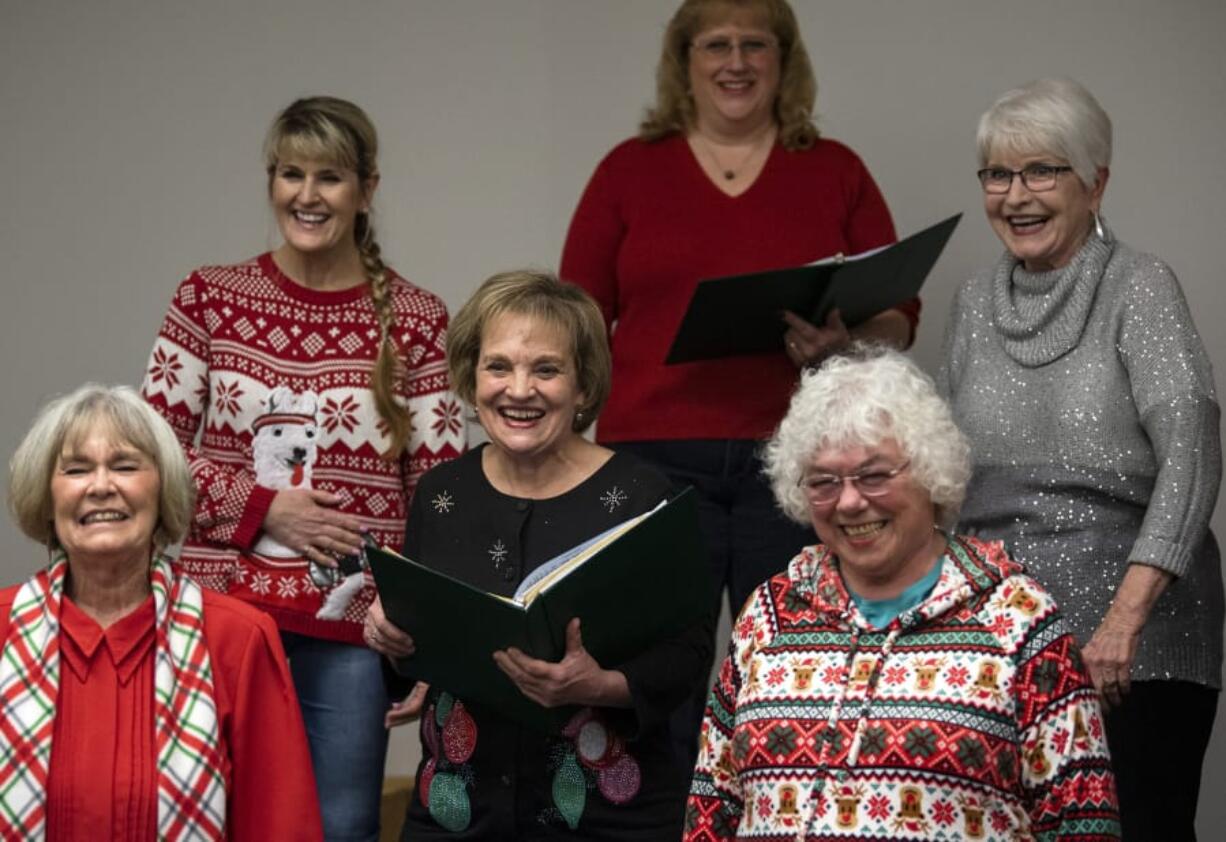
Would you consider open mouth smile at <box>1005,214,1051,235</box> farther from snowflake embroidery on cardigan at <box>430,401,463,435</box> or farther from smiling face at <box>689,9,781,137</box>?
snowflake embroidery on cardigan at <box>430,401,463,435</box>

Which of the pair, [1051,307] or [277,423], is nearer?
[1051,307]

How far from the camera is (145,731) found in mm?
2789

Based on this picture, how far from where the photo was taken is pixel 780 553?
3.75m

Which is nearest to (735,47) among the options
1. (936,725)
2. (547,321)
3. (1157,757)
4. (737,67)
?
(737,67)

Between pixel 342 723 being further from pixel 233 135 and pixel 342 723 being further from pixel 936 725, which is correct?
pixel 233 135

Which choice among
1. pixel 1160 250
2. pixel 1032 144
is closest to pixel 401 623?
pixel 1032 144

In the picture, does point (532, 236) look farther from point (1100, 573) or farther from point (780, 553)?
point (1100, 573)

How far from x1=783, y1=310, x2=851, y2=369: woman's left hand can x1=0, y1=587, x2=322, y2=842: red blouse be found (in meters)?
1.22

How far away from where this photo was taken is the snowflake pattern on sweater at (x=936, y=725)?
252cm

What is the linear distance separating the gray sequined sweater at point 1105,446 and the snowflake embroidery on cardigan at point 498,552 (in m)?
Result: 0.84

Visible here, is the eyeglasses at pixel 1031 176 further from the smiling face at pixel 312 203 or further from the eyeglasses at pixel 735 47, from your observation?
the smiling face at pixel 312 203

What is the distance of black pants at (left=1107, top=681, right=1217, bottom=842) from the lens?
311 cm

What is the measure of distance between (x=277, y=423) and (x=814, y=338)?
Result: 1013mm

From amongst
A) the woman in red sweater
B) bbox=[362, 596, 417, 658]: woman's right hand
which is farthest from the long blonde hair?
bbox=[362, 596, 417, 658]: woman's right hand
